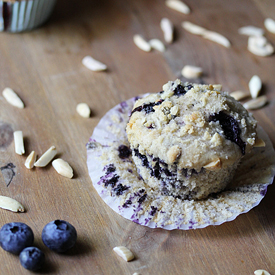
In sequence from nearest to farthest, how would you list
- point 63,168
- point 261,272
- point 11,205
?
point 261,272 → point 11,205 → point 63,168

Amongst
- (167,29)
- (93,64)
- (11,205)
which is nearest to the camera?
(11,205)

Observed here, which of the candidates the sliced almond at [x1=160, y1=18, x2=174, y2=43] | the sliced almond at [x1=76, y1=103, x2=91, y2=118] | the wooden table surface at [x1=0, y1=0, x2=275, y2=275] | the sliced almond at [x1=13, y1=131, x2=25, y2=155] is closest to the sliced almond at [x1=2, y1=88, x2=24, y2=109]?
the wooden table surface at [x1=0, y1=0, x2=275, y2=275]

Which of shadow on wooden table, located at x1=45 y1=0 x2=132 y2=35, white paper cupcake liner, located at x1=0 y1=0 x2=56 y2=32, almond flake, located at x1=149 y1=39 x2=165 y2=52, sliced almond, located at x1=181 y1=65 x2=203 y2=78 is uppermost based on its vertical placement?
white paper cupcake liner, located at x1=0 y1=0 x2=56 y2=32

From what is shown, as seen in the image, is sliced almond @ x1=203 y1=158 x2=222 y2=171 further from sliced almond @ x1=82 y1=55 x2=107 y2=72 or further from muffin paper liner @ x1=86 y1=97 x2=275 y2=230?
sliced almond @ x1=82 y1=55 x2=107 y2=72

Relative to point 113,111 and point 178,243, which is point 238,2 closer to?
point 113,111

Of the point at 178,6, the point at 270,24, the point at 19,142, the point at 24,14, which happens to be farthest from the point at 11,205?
the point at 270,24

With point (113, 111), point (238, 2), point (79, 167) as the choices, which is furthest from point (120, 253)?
point (238, 2)

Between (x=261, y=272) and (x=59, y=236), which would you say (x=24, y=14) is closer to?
(x=59, y=236)
